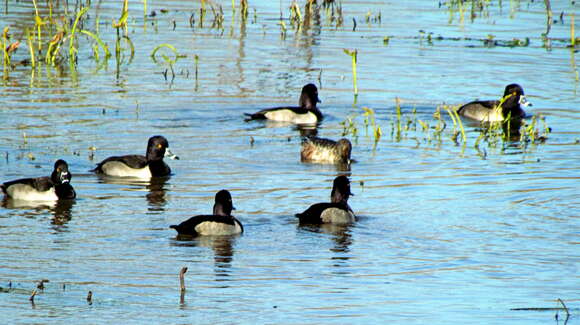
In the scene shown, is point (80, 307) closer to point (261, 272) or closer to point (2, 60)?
point (261, 272)

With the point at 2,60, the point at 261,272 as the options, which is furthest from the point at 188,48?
the point at 261,272

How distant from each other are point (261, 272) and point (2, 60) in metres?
16.0

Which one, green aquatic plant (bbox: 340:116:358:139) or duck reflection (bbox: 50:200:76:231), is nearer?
duck reflection (bbox: 50:200:76:231)

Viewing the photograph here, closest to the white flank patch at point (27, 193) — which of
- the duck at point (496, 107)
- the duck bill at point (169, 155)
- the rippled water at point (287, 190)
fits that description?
the rippled water at point (287, 190)

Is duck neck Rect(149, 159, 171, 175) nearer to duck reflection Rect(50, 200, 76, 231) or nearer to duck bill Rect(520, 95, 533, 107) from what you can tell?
duck reflection Rect(50, 200, 76, 231)

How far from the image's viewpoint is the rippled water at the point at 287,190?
10703 mm

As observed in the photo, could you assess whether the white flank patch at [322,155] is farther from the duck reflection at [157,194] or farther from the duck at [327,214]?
the duck at [327,214]

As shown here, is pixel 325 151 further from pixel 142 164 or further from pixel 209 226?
pixel 209 226

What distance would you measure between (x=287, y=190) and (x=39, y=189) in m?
3.40

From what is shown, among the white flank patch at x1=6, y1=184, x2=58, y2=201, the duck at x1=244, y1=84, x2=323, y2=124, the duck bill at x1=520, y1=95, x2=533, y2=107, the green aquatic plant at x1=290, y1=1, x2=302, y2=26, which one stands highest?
the green aquatic plant at x1=290, y1=1, x2=302, y2=26

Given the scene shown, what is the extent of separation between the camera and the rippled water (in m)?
10.7

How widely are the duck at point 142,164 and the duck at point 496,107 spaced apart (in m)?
6.37

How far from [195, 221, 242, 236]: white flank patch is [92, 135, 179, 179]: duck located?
3.87 m

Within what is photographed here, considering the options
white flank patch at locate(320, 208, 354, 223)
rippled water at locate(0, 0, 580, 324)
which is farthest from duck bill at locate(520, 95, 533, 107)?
white flank patch at locate(320, 208, 354, 223)
